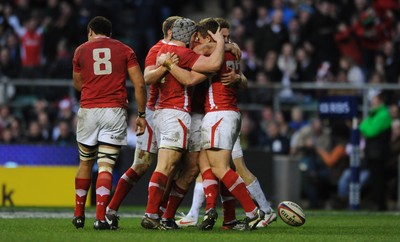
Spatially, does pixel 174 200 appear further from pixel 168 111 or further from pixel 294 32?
pixel 294 32

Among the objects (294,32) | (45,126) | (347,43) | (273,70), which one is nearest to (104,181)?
(45,126)

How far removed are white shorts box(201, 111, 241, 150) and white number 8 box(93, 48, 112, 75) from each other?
1.28 metres

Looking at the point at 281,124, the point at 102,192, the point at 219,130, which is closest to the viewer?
the point at 102,192

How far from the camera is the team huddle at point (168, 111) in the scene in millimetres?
13875

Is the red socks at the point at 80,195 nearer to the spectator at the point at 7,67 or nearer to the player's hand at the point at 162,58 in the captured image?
the player's hand at the point at 162,58

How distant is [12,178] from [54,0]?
27.9ft

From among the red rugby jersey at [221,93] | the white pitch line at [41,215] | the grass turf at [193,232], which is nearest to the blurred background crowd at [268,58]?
the white pitch line at [41,215]

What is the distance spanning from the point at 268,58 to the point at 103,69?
12375 millimetres

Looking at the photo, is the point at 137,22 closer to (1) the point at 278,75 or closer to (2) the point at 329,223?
→ (1) the point at 278,75

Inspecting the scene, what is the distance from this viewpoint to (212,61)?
45.4ft

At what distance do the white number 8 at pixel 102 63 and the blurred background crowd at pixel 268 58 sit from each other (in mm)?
9737

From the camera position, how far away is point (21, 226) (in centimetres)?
1470

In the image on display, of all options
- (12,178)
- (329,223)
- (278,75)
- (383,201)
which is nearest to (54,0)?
(278,75)

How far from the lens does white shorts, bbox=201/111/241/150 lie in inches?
551
